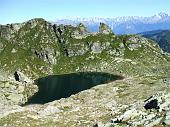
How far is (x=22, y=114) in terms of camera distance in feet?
281

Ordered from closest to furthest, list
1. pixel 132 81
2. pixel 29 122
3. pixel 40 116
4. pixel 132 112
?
pixel 132 112 < pixel 29 122 < pixel 40 116 < pixel 132 81

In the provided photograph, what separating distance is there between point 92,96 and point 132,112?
58.1 metres

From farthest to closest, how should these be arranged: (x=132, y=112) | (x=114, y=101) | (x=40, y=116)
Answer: (x=114, y=101)
(x=40, y=116)
(x=132, y=112)

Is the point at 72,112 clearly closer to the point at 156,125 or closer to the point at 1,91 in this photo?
the point at 156,125

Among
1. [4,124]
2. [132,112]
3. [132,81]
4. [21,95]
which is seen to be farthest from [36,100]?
[132,112]

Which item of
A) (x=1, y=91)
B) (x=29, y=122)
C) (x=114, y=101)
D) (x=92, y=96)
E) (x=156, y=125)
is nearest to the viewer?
(x=156, y=125)

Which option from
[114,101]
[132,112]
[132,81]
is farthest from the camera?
[132,81]

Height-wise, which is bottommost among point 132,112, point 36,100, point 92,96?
point 36,100

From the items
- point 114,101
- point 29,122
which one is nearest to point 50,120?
point 29,122

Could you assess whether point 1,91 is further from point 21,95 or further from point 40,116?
point 40,116

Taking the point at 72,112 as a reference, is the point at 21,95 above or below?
below

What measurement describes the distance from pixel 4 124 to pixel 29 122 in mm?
5248

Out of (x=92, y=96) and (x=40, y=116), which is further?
(x=92, y=96)

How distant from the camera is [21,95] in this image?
18462 cm
